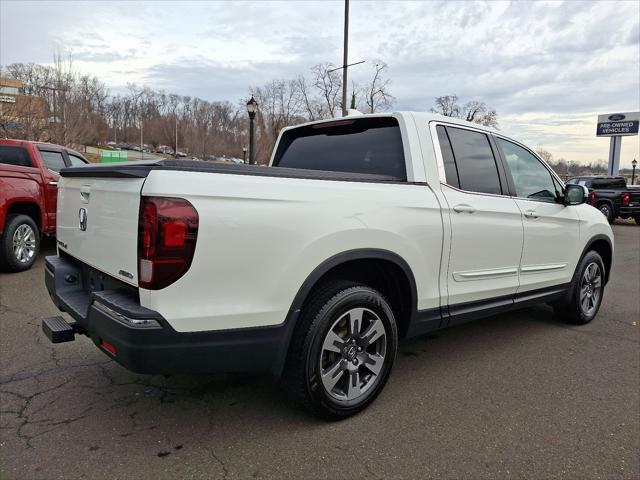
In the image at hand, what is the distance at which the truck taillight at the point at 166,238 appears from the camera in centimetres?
214

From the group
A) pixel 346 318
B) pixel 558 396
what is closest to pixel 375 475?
pixel 346 318

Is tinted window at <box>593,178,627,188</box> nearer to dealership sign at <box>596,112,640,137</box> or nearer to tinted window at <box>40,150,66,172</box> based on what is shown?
tinted window at <box>40,150,66,172</box>

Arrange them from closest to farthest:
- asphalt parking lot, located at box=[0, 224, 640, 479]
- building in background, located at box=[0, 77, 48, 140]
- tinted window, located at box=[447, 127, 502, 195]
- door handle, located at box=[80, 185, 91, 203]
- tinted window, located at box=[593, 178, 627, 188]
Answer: asphalt parking lot, located at box=[0, 224, 640, 479]
door handle, located at box=[80, 185, 91, 203]
tinted window, located at box=[447, 127, 502, 195]
building in background, located at box=[0, 77, 48, 140]
tinted window, located at box=[593, 178, 627, 188]

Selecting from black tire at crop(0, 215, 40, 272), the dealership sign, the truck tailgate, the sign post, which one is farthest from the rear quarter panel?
the dealership sign

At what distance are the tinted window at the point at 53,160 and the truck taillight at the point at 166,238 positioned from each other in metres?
6.30

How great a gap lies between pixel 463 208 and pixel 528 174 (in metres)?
1.35

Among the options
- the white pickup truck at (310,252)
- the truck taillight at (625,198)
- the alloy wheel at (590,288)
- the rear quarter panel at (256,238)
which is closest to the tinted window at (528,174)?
the white pickup truck at (310,252)

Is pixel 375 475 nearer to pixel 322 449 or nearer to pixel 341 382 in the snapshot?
pixel 322 449

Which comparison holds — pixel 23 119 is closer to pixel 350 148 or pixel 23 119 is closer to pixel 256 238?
pixel 350 148

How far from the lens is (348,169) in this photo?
3.66 metres

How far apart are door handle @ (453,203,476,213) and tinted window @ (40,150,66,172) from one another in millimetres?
6609

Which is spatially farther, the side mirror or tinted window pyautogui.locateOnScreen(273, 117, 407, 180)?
the side mirror

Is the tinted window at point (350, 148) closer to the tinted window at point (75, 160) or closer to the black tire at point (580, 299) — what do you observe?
the black tire at point (580, 299)

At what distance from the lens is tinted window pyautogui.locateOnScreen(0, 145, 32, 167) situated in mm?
7105
